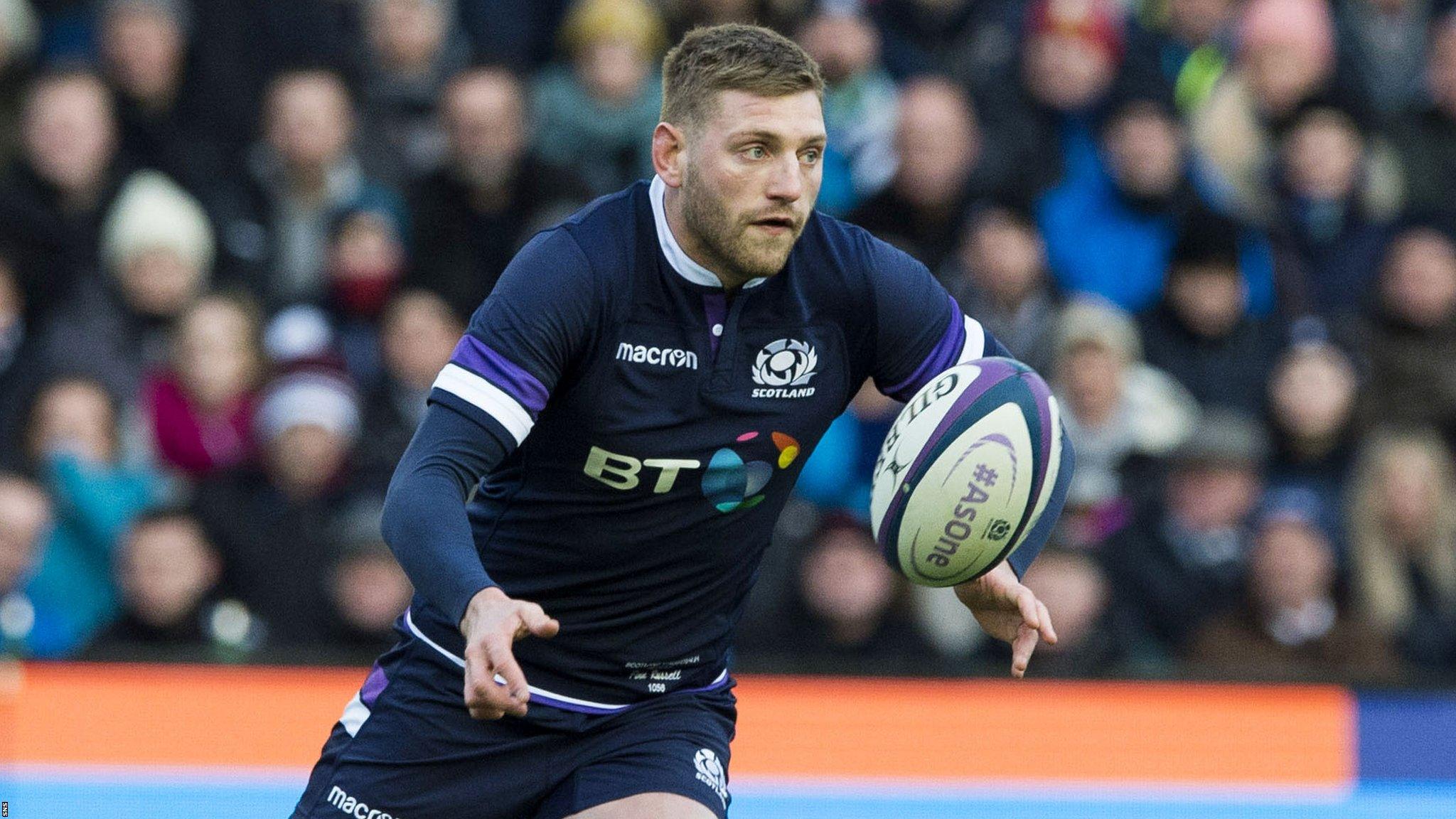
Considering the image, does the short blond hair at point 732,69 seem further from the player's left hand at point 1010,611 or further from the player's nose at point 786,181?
the player's left hand at point 1010,611

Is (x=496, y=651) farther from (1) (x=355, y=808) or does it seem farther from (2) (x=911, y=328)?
(2) (x=911, y=328)

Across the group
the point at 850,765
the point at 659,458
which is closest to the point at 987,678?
Result: the point at 850,765

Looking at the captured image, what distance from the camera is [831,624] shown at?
731 centimetres

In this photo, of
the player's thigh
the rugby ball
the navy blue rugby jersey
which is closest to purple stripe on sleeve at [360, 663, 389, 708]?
the navy blue rugby jersey

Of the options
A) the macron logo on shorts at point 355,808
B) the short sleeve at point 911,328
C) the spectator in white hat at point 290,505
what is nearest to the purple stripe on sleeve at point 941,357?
the short sleeve at point 911,328

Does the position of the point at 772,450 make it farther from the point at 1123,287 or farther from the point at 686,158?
the point at 1123,287

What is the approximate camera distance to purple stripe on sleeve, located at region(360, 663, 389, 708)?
13.8 feet

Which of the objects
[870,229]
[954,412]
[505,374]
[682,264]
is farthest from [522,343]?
[870,229]

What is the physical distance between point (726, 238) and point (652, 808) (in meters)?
1.18

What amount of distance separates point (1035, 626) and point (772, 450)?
2.22ft

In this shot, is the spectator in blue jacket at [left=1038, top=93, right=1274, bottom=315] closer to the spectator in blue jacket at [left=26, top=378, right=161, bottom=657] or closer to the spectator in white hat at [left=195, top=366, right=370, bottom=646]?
the spectator in white hat at [left=195, top=366, right=370, bottom=646]

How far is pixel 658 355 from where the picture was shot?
4.02 meters

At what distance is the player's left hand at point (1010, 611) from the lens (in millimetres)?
3928

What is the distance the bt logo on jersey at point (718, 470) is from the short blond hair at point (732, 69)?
0.71 metres
